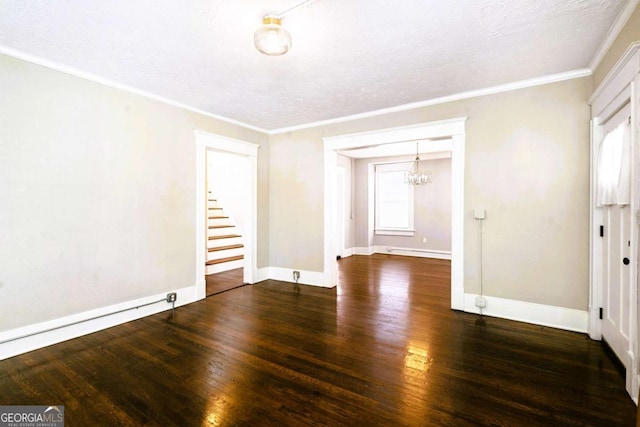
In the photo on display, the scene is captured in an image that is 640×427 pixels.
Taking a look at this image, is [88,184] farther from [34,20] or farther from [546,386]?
[546,386]

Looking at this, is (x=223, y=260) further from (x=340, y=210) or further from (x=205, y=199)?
(x=340, y=210)

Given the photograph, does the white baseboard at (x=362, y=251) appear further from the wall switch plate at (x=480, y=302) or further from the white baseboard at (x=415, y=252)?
the wall switch plate at (x=480, y=302)

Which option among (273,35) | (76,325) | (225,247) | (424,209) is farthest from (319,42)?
(424,209)

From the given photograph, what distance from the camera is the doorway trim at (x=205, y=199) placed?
13.1ft

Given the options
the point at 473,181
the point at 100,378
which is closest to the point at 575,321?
the point at 473,181

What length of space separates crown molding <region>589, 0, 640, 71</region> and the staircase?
574 centimetres

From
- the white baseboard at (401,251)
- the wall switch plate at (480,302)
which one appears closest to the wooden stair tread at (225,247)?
the white baseboard at (401,251)

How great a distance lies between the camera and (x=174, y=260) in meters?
3.73

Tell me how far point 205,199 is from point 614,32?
447cm

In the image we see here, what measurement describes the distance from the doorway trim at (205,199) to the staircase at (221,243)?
922 mm

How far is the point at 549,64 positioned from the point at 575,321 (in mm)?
2568

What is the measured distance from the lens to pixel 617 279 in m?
2.39

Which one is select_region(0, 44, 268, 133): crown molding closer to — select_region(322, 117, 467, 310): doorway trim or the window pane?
select_region(322, 117, 467, 310): doorway trim

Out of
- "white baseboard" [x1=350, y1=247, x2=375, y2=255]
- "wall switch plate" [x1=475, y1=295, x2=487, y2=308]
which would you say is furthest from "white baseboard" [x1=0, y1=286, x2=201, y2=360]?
"white baseboard" [x1=350, y1=247, x2=375, y2=255]
